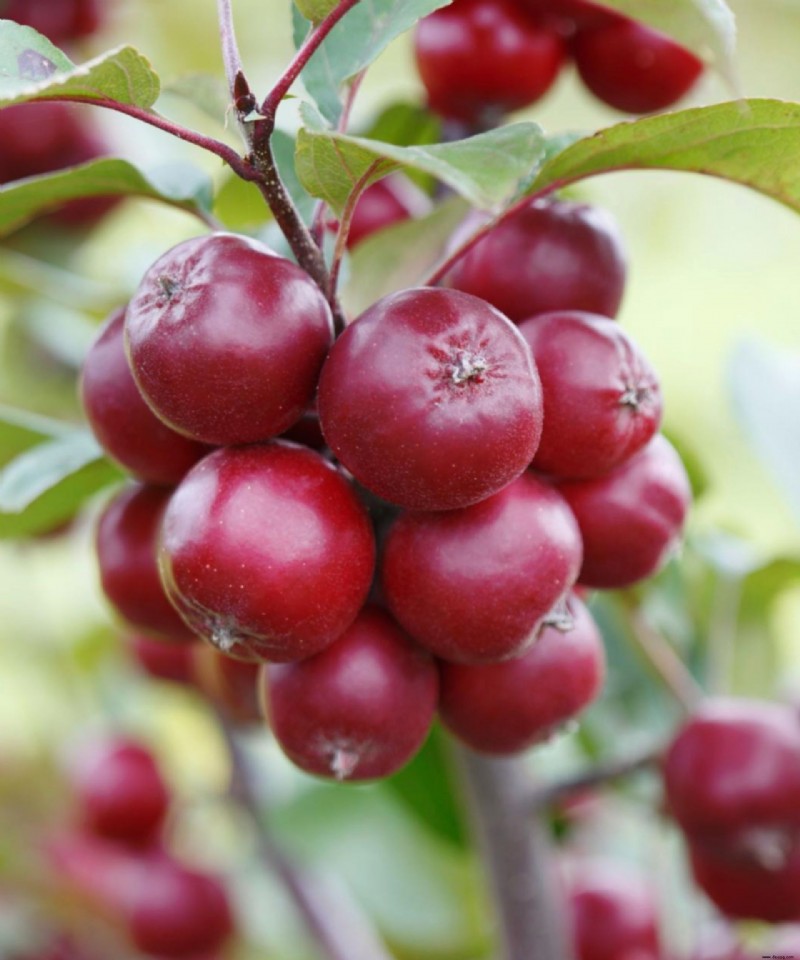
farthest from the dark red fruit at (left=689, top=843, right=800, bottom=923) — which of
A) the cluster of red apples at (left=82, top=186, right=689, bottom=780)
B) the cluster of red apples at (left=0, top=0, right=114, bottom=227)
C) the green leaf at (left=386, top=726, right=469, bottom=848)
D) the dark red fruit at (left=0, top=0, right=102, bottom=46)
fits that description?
the dark red fruit at (left=0, top=0, right=102, bottom=46)

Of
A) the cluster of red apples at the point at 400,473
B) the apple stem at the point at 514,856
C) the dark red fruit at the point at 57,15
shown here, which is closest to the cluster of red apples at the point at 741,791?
the apple stem at the point at 514,856

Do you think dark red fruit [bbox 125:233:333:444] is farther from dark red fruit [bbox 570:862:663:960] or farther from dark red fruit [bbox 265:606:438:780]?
dark red fruit [bbox 570:862:663:960]

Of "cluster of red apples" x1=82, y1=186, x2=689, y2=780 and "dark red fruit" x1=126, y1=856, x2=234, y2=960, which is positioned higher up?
"cluster of red apples" x1=82, y1=186, x2=689, y2=780

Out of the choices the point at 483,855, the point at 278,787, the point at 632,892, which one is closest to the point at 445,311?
the point at 483,855

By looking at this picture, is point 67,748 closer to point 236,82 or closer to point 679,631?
point 679,631

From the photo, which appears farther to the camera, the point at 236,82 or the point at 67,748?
the point at 67,748

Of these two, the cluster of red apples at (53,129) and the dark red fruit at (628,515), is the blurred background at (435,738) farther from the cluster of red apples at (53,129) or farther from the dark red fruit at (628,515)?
the dark red fruit at (628,515)

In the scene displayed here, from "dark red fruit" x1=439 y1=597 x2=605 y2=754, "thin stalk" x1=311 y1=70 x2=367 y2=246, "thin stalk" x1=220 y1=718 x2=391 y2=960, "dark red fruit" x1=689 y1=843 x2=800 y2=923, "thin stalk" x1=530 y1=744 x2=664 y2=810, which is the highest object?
"thin stalk" x1=311 y1=70 x2=367 y2=246
